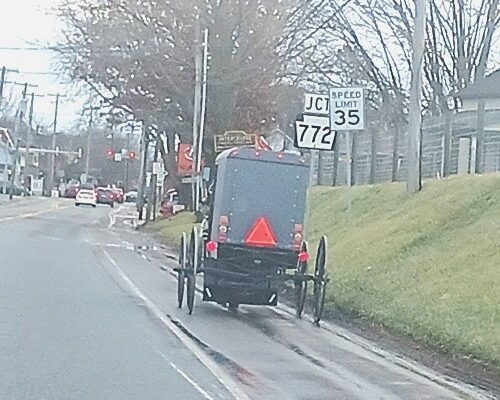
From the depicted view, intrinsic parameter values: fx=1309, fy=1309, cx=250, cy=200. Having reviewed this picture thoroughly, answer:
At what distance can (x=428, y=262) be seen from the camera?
21375mm

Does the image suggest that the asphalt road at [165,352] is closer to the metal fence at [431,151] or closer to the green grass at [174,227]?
the metal fence at [431,151]

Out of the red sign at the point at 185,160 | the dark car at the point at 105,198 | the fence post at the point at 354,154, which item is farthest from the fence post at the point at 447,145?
the dark car at the point at 105,198

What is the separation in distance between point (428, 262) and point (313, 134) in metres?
3.88

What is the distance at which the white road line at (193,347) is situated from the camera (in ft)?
39.0

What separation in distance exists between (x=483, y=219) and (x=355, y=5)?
35.1 meters

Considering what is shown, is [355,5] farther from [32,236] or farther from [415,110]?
A: [415,110]

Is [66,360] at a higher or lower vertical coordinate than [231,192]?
lower

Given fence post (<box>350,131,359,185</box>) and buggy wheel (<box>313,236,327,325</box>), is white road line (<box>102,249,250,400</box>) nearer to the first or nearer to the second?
buggy wheel (<box>313,236,327,325</box>)

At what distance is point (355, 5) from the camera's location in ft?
189

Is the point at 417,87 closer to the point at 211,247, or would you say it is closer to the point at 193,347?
the point at 211,247

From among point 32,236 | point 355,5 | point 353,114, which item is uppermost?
point 355,5

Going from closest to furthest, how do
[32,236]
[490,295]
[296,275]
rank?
[490,295] → [296,275] → [32,236]

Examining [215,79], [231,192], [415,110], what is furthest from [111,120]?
[231,192]

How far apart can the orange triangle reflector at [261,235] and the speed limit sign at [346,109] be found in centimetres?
470
